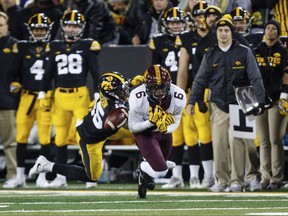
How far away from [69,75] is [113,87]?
2.42 meters

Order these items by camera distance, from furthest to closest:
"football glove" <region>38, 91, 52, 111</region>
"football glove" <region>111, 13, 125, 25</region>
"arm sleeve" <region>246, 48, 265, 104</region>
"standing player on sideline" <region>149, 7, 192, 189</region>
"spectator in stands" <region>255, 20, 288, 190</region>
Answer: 1. "football glove" <region>111, 13, 125, 25</region>
2. "football glove" <region>38, 91, 52, 111</region>
3. "standing player on sideline" <region>149, 7, 192, 189</region>
4. "spectator in stands" <region>255, 20, 288, 190</region>
5. "arm sleeve" <region>246, 48, 265, 104</region>

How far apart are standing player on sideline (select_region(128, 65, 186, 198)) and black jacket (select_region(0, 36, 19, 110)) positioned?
315cm

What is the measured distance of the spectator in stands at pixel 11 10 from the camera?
12.9m

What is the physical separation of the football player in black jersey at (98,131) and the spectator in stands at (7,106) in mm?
2324

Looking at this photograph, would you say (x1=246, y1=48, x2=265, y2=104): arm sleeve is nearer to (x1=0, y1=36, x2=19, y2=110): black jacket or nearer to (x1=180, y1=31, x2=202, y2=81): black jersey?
(x1=180, y1=31, x2=202, y2=81): black jersey

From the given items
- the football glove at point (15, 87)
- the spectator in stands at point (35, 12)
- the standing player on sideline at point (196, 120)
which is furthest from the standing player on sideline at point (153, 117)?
the spectator in stands at point (35, 12)

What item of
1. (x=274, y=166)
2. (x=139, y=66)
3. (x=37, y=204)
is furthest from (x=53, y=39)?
(x=37, y=204)

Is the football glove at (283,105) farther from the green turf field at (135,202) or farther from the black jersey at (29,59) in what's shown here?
the black jersey at (29,59)

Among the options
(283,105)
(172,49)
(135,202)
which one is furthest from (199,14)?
(135,202)

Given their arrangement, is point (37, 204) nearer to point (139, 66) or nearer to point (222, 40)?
point (222, 40)

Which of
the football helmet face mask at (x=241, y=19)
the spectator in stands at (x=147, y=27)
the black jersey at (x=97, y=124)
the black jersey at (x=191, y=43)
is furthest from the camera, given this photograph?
the spectator in stands at (x=147, y=27)

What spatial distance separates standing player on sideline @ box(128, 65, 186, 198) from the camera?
8734mm

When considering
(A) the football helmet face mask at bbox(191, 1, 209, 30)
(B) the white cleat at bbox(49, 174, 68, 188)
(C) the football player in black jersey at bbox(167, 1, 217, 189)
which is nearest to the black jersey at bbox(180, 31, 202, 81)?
(C) the football player in black jersey at bbox(167, 1, 217, 189)

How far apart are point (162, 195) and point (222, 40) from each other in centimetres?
166
